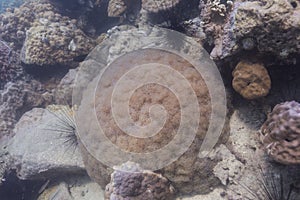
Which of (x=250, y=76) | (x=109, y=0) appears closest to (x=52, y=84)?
(x=109, y=0)

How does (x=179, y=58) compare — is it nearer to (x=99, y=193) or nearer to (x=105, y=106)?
(x=105, y=106)

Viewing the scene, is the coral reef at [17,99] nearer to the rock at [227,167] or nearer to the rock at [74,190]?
the rock at [74,190]

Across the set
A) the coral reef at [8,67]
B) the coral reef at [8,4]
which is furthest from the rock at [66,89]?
the coral reef at [8,4]

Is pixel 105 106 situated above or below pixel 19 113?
above

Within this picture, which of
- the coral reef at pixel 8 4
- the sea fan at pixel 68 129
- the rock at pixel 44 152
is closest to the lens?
the sea fan at pixel 68 129

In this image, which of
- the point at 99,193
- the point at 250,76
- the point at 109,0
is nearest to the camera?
the point at 250,76

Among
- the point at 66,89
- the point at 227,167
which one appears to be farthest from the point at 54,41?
the point at 227,167

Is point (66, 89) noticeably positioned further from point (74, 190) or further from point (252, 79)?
point (252, 79)

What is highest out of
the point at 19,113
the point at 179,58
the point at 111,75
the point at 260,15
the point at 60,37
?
the point at 260,15
